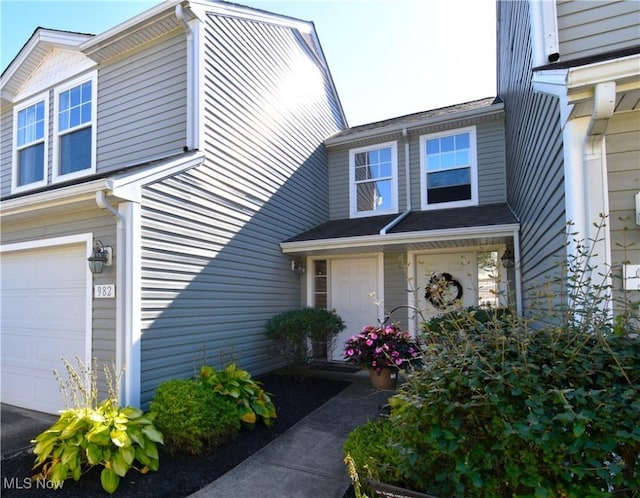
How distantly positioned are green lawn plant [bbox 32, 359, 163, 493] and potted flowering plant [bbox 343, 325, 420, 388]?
2995 mm

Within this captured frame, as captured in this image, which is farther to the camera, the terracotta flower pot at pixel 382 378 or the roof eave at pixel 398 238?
the roof eave at pixel 398 238

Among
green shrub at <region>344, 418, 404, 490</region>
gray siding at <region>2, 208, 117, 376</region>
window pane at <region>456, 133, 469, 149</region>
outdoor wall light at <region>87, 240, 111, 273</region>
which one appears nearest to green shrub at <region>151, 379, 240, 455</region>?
gray siding at <region>2, 208, 117, 376</region>

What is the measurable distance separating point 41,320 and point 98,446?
10.2ft

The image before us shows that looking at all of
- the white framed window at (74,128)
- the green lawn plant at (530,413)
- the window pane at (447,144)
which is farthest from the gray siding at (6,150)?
the green lawn plant at (530,413)

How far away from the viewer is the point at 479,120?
764 centimetres

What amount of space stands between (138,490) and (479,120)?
808 cm

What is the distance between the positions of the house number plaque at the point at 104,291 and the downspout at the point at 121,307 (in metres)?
0.09

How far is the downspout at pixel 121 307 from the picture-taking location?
13.9 feet

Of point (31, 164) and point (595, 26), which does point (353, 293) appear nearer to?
point (595, 26)

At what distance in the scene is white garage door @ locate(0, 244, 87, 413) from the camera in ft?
16.3

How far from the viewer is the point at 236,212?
6297 mm

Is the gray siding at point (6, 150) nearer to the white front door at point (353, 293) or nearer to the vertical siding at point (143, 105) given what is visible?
the vertical siding at point (143, 105)

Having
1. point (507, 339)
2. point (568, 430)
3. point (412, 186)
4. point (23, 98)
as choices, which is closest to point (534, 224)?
point (507, 339)

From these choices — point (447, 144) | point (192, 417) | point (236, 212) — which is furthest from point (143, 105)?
point (447, 144)
